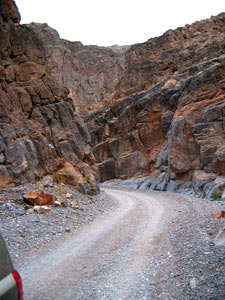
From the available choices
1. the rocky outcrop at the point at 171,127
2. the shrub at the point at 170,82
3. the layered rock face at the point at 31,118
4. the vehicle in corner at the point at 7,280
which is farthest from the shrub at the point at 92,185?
the shrub at the point at 170,82

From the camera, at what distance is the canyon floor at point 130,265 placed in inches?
204

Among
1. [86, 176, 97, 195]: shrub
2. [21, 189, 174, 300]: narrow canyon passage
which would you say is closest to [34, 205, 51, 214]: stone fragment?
[21, 189, 174, 300]: narrow canyon passage

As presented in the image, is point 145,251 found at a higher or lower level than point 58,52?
lower

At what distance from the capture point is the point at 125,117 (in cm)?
4903

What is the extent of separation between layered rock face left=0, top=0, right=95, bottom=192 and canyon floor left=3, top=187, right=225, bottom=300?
9.09 metres

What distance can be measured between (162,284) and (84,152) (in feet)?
74.1

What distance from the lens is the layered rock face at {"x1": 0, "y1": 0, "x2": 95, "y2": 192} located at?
1755 centimetres

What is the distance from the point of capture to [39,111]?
22.5 meters

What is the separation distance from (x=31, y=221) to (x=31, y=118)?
12688 mm

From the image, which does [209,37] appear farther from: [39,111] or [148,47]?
[39,111]

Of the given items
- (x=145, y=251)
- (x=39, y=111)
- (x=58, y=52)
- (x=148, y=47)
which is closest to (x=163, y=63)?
(x=148, y=47)

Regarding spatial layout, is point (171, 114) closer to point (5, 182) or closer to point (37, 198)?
point (5, 182)

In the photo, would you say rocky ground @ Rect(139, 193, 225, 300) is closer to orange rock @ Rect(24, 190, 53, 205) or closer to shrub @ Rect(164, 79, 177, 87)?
orange rock @ Rect(24, 190, 53, 205)

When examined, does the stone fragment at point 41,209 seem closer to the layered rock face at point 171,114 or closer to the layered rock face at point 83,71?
the layered rock face at point 171,114
